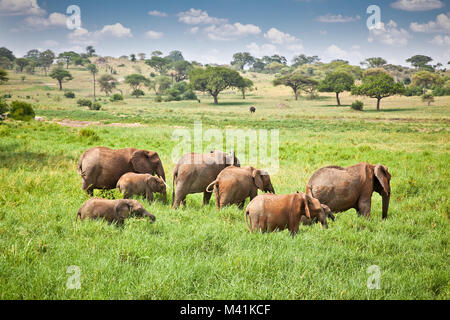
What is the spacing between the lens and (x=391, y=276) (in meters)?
4.77

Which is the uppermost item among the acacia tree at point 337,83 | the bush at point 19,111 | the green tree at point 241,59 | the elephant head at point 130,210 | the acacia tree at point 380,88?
the green tree at point 241,59

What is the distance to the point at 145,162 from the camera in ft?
29.7

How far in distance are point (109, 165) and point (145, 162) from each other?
3.03 feet

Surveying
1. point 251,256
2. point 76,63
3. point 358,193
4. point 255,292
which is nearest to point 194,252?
point 251,256

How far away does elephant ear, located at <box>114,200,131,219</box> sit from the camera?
6.48 meters

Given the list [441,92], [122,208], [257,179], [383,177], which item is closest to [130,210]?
[122,208]

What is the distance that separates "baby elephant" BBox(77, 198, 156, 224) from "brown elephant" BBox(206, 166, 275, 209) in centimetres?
164

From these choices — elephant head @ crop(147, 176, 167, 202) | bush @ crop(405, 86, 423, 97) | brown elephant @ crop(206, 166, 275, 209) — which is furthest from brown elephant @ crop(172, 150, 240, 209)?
bush @ crop(405, 86, 423, 97)

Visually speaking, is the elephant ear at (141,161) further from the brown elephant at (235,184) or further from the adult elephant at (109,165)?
the brown elephant at (235,184)

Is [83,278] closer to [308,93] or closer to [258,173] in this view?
[258,173]

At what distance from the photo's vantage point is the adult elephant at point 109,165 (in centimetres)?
861

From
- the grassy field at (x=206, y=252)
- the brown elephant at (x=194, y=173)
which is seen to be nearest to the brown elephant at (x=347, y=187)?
the grassy field at (x=206, y=252)

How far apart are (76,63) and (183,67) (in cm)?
4366

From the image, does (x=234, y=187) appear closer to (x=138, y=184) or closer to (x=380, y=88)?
(x=138, y=184)
